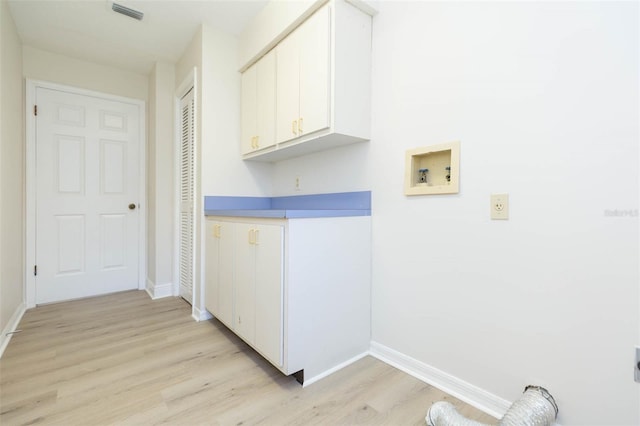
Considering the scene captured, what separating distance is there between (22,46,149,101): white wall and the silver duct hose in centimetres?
385

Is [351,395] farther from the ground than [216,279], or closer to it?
closer to it

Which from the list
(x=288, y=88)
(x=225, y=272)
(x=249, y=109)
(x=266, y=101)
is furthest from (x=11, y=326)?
(x=288, y=88)

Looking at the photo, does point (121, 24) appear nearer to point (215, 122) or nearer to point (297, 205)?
point (215, 122)

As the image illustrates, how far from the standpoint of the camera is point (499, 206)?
1.32 metres

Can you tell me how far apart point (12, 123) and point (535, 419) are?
367cm

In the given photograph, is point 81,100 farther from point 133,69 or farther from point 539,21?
point 539,21

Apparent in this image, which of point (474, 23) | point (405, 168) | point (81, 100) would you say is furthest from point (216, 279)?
point (81, 100)

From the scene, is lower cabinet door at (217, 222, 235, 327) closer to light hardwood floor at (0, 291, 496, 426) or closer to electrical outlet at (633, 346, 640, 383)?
light hardwood floor at (0, 291, 496, 426)

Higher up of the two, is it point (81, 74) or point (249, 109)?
point (81, 74)

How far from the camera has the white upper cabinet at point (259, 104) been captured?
7.13 feet

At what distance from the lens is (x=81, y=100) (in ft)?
9.79

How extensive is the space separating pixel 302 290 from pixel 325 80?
1.18 metres

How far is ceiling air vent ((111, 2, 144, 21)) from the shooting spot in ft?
7.23

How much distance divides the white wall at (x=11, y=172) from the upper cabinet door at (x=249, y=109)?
158 cm
